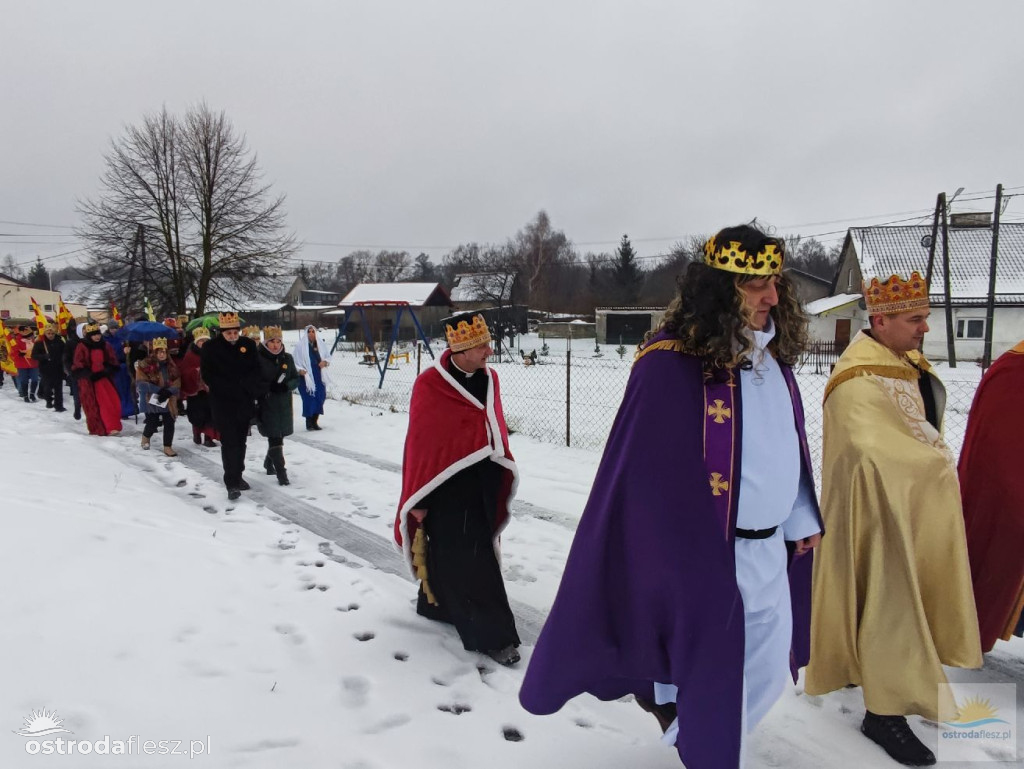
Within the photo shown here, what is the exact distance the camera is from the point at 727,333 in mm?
2184

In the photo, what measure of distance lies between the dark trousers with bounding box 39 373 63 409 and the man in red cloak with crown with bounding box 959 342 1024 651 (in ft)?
49.2

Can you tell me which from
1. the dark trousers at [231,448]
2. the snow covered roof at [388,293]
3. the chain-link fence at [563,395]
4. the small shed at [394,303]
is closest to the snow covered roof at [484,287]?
the small shed at [394,303]

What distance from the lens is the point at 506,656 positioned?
3514mm

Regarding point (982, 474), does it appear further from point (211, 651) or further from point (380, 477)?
point (380, 477)

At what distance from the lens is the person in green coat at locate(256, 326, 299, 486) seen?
7129 millimetres

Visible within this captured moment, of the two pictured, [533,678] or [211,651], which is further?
[211,651]

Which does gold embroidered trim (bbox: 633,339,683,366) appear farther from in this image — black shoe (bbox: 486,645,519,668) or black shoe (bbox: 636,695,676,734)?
black shoe (bbox: 486,645,519,668)

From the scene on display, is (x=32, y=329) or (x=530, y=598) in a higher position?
(x=32, y=329)

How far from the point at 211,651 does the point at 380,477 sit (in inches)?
161

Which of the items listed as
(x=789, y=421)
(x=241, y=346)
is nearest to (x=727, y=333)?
(x=789, y=421)

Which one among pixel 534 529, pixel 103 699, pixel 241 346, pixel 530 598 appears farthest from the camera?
pixel 241 346

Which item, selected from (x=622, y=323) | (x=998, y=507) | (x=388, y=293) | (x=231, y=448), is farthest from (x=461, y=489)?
(x=622, y=323)

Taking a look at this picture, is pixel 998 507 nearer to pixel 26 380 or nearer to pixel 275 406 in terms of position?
pixel 275 406
